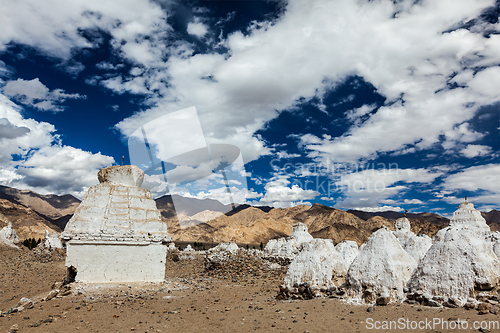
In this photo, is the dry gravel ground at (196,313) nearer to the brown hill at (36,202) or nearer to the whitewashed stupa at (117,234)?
the whitewashed stupa at (117,234)

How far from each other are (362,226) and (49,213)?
15514cm

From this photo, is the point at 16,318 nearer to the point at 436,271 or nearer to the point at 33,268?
the point at 436,271

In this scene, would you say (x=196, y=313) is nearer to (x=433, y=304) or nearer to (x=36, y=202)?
(x=433, y=304)

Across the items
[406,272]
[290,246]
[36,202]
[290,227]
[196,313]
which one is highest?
[36,202]

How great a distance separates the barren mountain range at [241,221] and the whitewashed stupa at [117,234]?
34.4m

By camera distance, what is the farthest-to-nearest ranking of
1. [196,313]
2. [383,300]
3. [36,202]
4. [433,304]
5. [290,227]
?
[36,202]
[290,227]
[196,313]
[383,300]
[433,304]

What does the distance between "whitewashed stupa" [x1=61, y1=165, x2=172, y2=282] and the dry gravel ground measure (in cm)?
57

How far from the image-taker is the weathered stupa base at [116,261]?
31.8 ft

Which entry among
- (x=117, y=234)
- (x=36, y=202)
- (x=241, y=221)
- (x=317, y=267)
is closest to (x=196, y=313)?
(x=317, y=267)

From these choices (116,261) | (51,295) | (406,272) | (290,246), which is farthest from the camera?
(290,246)

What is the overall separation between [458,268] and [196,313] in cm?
622

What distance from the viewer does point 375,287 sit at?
623 cm

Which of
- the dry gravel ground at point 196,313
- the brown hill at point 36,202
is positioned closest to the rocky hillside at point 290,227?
the dry gravel ground at point 196,313

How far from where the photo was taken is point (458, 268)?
5.40m
